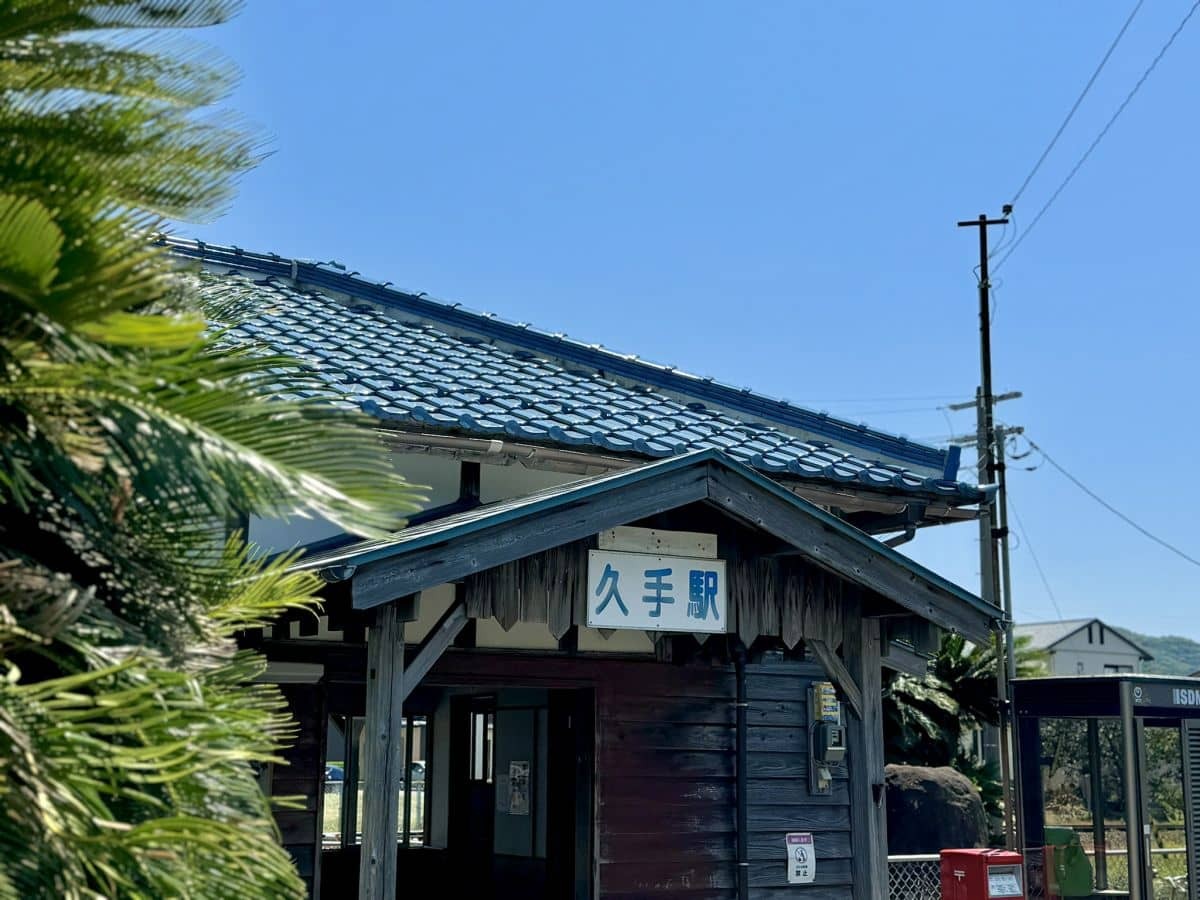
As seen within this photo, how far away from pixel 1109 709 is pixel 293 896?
10.9 meters

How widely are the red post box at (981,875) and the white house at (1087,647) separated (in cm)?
5477

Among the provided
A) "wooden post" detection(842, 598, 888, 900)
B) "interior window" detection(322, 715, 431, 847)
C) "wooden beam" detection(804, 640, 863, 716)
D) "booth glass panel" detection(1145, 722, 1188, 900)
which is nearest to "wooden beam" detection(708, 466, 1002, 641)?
"wooden post" detection(842, 598, 888, 900)

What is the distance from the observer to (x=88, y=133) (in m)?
3.45

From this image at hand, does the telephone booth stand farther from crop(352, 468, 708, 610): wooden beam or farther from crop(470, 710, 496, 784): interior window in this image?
crop(352, 468, 708, 610): wooden beam

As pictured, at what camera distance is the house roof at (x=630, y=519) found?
21.2 feet

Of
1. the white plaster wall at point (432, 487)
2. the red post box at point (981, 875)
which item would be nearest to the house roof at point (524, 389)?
the white plaster wall at point (432, 487)

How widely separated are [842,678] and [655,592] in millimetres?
1489

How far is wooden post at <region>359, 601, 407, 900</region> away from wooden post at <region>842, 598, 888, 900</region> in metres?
3.01

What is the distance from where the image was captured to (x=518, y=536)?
22.7ft

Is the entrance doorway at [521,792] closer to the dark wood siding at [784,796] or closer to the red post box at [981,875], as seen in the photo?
the dark wood siding at [784,796]

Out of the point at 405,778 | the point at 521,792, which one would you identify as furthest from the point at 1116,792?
the point at 405,778

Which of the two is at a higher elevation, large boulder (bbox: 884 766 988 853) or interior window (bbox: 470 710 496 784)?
interior window (bbox: 470 710 496 784)

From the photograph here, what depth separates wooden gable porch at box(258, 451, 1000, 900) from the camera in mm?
6719

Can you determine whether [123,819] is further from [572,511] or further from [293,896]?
[572,511]
